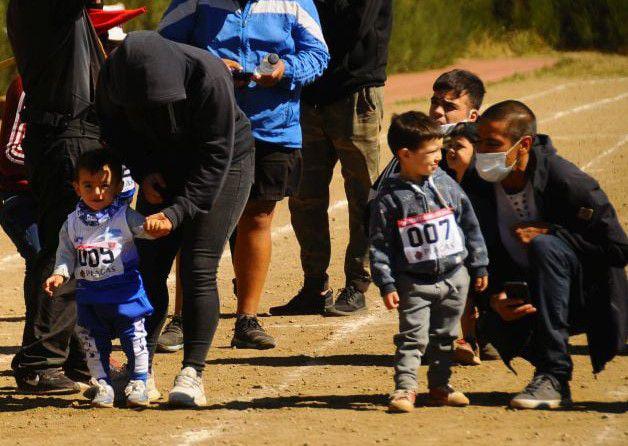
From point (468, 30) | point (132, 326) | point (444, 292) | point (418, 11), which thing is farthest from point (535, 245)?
point (468, 30)

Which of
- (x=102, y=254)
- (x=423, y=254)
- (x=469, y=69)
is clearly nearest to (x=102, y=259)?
(x=102, y=254)

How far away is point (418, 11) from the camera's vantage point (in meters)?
28.2

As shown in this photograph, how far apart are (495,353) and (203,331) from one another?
5.94 ft

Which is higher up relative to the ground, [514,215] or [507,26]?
[514,215]

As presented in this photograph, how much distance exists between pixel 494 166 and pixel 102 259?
1.92 metres

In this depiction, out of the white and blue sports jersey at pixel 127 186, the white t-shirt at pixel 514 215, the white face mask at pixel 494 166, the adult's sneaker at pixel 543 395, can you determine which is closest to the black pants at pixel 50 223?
the white and blue sports jersey at pixel 127 186

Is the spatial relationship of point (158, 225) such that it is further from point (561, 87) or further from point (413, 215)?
point (561, 87)

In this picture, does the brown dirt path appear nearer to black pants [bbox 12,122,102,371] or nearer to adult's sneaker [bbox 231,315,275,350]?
adult's sneaker [bbox 231,315,275,350]

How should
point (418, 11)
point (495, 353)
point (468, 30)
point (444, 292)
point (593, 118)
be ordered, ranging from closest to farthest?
point (444, 292), point (495, 353), point (593, 118), point (418, 11), point (468, 30)

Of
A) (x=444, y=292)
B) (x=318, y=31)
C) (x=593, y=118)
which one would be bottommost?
(x=593, y=118)

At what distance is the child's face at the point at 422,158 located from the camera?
6816mm

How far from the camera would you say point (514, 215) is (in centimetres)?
719

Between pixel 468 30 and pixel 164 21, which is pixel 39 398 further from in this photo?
pixel 468 30

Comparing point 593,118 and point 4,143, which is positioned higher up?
point 4,143
